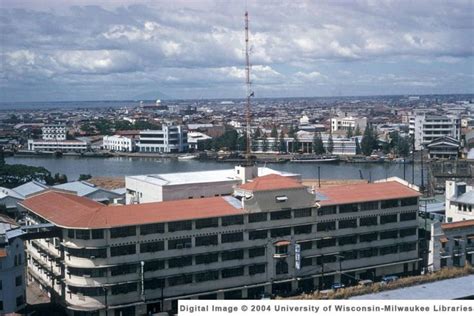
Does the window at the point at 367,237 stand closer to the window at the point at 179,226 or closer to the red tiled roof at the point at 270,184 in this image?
the red tiled roof at the point at 270,184

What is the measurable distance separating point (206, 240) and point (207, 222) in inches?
4.4

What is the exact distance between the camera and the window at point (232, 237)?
422 centimetres

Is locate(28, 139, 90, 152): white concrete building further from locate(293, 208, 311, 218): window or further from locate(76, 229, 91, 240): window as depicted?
locate(76, 229, 91, 240): window

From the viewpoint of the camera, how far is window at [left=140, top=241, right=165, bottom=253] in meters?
4.00

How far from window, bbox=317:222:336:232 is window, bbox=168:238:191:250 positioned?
3.06ft

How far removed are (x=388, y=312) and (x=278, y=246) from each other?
237cm

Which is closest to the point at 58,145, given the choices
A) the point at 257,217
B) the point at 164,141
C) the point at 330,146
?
the point at 164,141

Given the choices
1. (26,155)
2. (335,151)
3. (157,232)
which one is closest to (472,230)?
(157,232)

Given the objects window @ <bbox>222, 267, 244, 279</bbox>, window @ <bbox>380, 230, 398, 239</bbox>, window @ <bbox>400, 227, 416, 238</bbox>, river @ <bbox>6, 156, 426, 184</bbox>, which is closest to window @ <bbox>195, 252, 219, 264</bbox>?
window @ <bbox>222, 267, 244, 279</bbox>

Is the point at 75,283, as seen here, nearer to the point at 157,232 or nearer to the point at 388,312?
the point at 157,232

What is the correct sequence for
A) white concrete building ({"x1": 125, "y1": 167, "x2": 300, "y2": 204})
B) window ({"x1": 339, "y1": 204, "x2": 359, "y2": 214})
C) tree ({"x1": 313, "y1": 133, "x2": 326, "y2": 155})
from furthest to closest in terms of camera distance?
tree ({"x1": 313, "y1": 133, "x2": 326, "y2": 155}) → white concrete building ({"x1": 125, "y1": 167, "x2": 300, "y2": 204}) → window ({"x1": 339, "y1": 204, "x2": 359, "y2": 214})

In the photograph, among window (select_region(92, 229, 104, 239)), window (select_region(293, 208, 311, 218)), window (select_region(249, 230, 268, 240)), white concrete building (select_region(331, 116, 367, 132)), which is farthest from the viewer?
white concrete building (select_region(331, 116, 367, 132))

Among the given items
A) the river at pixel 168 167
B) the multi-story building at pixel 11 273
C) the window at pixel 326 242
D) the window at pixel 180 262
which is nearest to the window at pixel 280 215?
the window at pixel 326 242

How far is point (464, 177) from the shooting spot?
9516 millimetres
